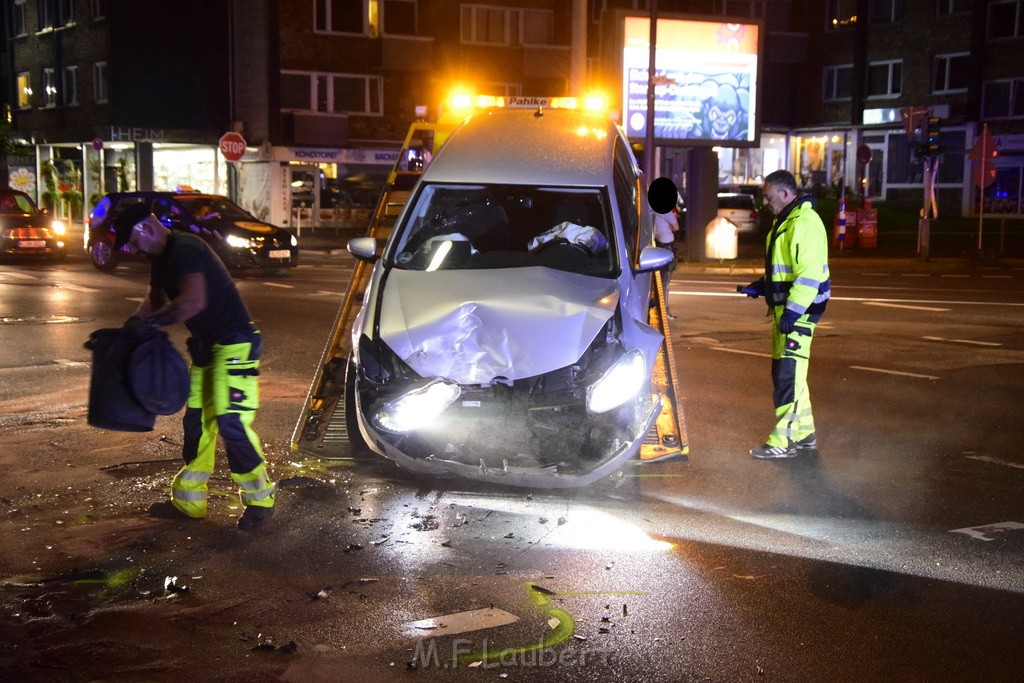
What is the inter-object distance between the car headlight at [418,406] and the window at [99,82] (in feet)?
137

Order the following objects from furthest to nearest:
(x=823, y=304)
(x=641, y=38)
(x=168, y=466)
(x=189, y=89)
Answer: (x=189, y=89) → (x=641, y=38) → (x=823, y=304) → (x=168, y=466)

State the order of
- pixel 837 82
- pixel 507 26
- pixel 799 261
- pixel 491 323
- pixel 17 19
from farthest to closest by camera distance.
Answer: pixel 837 82 < pixel 17 19 < pixel 507 26 < pixel 799 261 < pixel 491 323

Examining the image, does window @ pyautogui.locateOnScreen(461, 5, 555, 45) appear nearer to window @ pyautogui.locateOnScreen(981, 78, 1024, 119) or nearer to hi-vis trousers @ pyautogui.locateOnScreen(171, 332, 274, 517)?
window @ pyautogui.locateOnScreen(981, 78, 1024, 119)

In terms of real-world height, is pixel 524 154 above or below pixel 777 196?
above

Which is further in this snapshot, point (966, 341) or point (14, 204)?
point (14, 204)

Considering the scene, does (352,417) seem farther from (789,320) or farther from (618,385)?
(789,320)

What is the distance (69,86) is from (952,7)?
36.2 m

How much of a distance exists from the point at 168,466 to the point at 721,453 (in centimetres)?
376

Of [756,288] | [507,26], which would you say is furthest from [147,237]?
[507,26]

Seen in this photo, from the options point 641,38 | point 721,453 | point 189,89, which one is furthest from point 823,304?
point 189,89

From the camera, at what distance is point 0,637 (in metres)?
4.90

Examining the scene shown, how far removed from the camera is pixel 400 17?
1770 inches

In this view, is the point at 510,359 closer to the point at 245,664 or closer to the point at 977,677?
the point at 245,664

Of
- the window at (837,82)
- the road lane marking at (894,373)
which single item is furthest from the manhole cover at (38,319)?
the window at (837,82)
